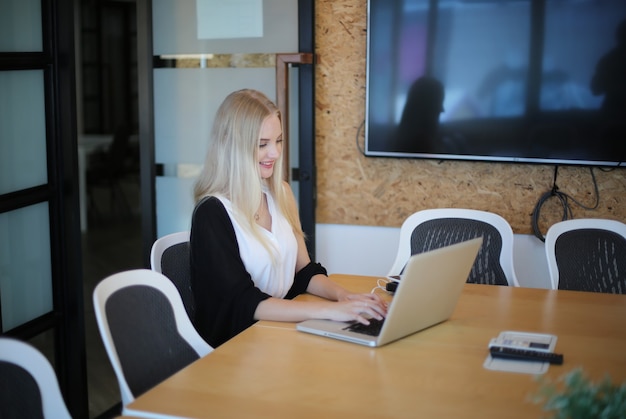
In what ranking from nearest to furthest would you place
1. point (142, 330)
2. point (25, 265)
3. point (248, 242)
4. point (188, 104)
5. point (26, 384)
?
1. point (26, 384)
2. point (142, 330)
3. point (248, 242)
4. point (25, 265)
5. point (188, 104)

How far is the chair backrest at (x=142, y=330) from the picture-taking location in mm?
2107

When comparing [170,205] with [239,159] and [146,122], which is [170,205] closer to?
[146,122]

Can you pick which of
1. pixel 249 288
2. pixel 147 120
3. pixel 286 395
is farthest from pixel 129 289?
pixel 147 120

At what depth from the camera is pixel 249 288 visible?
259cm

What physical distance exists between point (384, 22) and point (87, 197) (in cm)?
575

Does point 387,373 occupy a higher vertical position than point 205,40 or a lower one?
lower

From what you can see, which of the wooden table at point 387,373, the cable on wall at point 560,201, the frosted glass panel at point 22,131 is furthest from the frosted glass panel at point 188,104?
the wooden table at point 387,373

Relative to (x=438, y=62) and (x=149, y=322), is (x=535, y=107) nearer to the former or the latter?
(x=438, y=62)

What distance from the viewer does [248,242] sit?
2.73 m

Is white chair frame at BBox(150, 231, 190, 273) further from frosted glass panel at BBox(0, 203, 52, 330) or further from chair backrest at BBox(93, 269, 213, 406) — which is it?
frosted glass panel at BBox(0, 203, 52, 330)

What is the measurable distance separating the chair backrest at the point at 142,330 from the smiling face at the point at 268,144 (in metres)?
0.62

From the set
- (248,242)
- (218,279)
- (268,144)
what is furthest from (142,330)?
(268,144)

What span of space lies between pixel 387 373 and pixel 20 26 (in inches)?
80.3

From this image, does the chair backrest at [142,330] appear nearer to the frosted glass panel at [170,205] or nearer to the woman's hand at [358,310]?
the woman's hand at [358,310]
